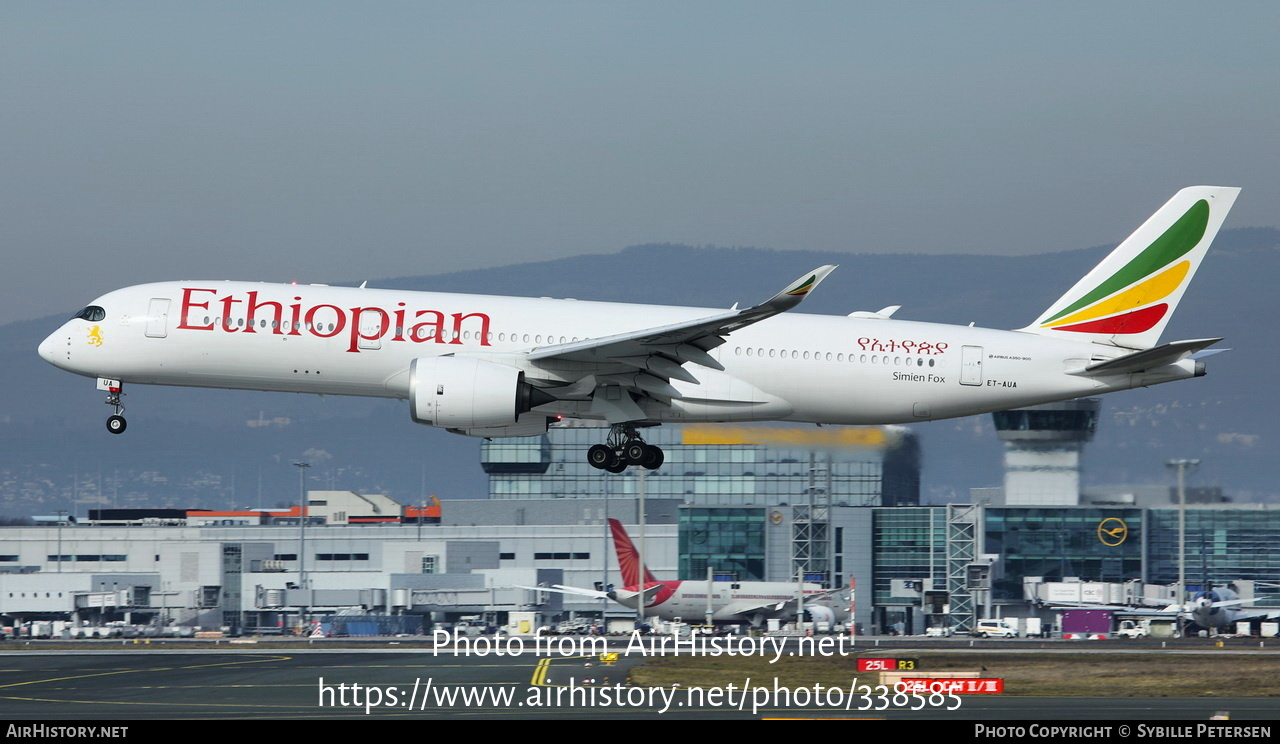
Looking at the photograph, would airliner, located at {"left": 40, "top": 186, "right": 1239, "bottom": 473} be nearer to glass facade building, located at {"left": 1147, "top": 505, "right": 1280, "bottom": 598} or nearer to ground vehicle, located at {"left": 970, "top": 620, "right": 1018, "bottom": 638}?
ground vehicle, located at {"left": 970, "top": 620, "right": 1018, "bottom": 638}

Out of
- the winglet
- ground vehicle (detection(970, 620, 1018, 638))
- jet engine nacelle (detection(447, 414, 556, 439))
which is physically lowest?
ground vehicle (detection(970, 620, 1018, 638))

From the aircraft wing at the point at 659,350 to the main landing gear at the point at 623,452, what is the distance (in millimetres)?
810

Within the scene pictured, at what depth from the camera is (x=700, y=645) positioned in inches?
1934

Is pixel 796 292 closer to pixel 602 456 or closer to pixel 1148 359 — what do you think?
pixel 602 456

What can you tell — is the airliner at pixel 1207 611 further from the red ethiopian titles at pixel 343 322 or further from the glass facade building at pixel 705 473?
the red ethiopian titles at pixel 343 322

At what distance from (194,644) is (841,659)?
95.6 feet

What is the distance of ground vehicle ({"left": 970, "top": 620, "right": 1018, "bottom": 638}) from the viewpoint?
208 ft

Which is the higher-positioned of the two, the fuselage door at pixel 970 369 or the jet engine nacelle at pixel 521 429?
the fuselage door at pixel 970 369

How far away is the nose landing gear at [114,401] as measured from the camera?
3606cm

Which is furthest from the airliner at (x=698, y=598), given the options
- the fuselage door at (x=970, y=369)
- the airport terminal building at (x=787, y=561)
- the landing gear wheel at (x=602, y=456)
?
the fuselage door at (x=970, y=369)

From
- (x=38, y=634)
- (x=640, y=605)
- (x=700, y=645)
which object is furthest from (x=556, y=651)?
(x=38, y=634)

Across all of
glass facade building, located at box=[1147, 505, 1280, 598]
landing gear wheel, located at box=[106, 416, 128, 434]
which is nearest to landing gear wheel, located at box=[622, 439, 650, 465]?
landing gear wheel, located at box=[106, 416, 128, 434]

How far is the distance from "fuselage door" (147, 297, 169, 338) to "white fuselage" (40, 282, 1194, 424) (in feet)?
0.08

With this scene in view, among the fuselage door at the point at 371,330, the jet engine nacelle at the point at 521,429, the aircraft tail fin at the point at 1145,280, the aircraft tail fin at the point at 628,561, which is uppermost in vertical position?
the aircraft tail fin at the point at 1145,280
